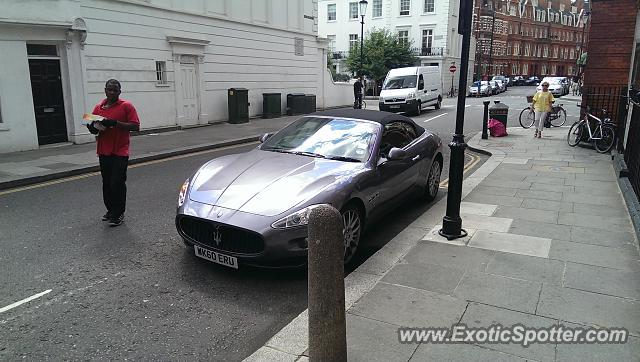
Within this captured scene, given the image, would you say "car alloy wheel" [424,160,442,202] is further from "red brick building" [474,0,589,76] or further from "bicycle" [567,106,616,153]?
"red brick building" [474,0,589,76]

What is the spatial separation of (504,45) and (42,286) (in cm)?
7688

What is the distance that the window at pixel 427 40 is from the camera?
50.7 m

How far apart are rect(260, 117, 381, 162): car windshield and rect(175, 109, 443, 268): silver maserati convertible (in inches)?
0.5

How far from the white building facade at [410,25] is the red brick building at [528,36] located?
30.1 feet

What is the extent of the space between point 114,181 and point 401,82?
19.6 m

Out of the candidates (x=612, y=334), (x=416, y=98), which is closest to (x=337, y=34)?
(x=416, y=98)

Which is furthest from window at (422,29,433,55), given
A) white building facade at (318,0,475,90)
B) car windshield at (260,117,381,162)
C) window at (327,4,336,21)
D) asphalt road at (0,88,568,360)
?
car windshield at (260,117,381,162)

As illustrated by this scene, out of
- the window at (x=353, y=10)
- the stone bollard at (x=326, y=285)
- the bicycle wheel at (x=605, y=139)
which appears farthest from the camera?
the window at (x=353, y=10)

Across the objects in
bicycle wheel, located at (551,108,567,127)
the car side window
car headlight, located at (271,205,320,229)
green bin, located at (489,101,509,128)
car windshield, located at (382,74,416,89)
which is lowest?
bicycle wheel, located at (551,108,567,127)

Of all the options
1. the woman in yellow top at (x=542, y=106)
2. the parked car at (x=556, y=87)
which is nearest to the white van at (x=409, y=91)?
the woman in yellow top at (x=542, y=106)

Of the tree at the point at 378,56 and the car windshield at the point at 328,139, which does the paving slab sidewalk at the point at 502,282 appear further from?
the tree at the point at 378,56

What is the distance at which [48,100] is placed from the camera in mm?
12391

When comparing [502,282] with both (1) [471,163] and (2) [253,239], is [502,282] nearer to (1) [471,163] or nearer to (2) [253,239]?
(2) [253,239]

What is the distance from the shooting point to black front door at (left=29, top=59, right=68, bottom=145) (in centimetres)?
1202
